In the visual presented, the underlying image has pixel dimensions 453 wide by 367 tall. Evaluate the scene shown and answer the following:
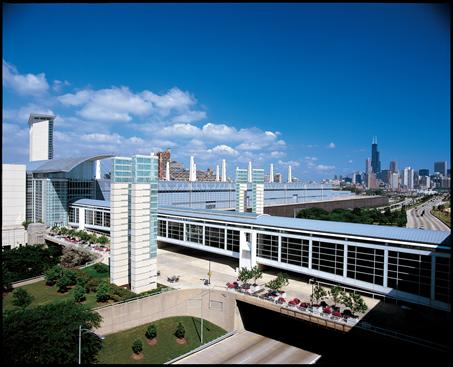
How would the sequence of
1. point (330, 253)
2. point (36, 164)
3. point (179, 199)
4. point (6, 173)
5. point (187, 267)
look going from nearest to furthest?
1. point (330, 253)
2. point (187, 267)
3. point (6, 173)
4. point (36, 164)
5. point (179, 199)

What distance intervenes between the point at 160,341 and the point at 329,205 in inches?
2927

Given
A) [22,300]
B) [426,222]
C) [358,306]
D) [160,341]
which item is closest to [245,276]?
[160,341]

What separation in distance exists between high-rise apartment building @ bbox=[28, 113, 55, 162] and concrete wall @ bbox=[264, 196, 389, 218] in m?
51.4

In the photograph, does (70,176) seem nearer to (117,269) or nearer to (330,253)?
(117,269)

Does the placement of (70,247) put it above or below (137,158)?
below

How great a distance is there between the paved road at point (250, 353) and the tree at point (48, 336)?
5600 mm

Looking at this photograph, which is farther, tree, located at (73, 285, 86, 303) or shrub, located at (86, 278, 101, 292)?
shrub, located at (86, 278, 101, 292)

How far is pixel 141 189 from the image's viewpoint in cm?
2705

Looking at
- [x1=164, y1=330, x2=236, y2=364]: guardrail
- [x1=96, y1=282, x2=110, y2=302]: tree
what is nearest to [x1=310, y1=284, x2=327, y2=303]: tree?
[x1=164, y1=330, x2=236, y2=364]: guardrail

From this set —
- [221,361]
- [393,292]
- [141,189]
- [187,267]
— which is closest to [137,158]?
[141,189]

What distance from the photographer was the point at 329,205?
88.5m

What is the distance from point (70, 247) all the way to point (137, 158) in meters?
18.8

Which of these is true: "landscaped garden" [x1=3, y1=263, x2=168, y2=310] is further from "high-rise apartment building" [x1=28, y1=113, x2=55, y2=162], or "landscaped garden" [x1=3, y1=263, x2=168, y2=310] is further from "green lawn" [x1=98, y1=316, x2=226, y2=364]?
"high-rise apartment building" [x1=28, y1=113, x2=55, y2=162]

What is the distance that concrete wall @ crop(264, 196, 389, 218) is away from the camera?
2758 inches
